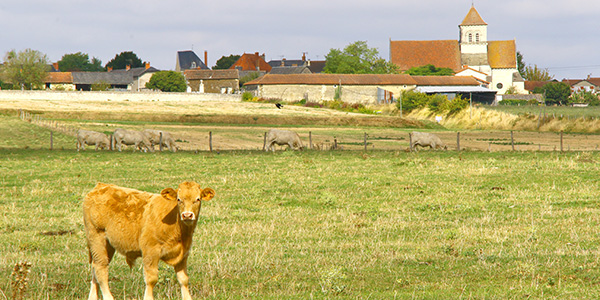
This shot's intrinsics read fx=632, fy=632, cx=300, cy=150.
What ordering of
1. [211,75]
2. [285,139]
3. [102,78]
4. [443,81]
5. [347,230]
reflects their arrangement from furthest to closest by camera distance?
1. [102,78]
2. [211,75]
3. [443,81]
4. [285,139]
5. [347,230]

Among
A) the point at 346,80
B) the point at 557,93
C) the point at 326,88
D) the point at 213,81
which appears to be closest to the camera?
the point at 326,88

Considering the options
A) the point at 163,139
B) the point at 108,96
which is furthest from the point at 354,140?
the point at 108,96

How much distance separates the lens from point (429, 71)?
A: 141 metres

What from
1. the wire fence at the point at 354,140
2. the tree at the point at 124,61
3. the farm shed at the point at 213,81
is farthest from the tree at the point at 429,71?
the tree at the point at 124,61

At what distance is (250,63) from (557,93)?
287 ft

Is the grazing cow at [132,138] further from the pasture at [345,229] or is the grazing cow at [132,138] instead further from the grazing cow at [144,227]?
the grazing cow at [144,227]

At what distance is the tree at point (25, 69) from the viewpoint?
146 m

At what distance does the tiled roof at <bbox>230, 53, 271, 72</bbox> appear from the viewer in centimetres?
18838

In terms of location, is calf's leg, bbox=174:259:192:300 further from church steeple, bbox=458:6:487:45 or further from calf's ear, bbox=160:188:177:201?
church steeple, bbox=458:6:487:45

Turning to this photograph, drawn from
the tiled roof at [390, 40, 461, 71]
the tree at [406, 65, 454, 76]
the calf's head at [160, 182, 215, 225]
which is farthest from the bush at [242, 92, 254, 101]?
the calf's head at [160, 182, 215, 225]

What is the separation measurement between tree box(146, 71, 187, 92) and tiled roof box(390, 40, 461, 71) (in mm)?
50870

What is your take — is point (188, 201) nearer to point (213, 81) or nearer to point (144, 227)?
point (144, 227)

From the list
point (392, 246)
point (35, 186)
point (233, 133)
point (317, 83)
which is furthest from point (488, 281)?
point (317, 83)

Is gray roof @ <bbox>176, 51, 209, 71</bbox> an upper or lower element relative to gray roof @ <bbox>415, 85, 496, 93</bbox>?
upper
